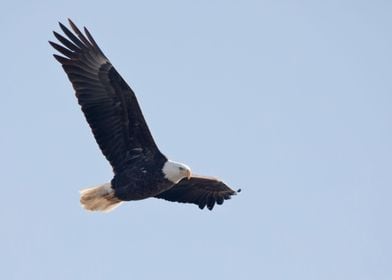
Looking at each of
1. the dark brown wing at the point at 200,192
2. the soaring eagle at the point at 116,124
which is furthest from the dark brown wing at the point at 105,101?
the dark brown wing at the point at 200,192

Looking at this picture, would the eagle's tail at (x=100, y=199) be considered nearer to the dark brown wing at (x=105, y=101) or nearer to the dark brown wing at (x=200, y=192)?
the dark brown wing at (x=105, y=101)


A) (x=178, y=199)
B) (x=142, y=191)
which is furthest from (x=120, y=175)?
(x=178, y=199)

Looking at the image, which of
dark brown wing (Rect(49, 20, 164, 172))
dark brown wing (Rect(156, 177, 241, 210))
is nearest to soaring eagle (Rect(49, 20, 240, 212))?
dark brown wing (Rect(49, 20, 164, 172))

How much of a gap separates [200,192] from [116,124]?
7.38ft

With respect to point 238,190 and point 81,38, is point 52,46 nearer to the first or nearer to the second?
point 81,38

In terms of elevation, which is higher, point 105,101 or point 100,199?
point 105,101

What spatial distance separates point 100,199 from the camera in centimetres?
1639

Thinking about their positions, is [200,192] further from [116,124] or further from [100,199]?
[116,124]

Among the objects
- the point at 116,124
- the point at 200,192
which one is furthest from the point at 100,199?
the point at 200,192

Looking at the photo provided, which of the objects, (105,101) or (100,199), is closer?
(105,101)

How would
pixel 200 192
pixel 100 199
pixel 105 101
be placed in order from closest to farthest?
pixel 105 101 < pixel 100 199 < pixel 200 192

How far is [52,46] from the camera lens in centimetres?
1589

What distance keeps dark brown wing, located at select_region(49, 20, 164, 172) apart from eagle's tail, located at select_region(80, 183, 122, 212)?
0.37 meters

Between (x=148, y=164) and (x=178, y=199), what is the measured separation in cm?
167
